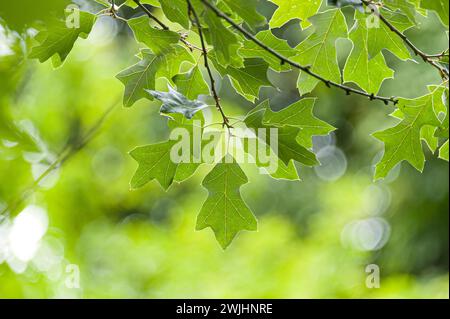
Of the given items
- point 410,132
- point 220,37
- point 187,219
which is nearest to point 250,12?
point 220,37

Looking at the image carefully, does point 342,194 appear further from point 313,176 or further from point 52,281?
point 52,281

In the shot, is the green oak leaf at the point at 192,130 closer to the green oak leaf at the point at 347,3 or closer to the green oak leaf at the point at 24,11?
the green oak leaf at the point at 347,3

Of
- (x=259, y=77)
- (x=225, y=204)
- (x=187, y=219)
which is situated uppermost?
(x=259, y=77)

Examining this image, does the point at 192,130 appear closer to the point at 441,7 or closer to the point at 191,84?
the point at 191,84

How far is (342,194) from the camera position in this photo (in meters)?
3.89

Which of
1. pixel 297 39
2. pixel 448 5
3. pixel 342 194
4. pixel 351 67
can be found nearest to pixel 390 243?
pixel 342 194

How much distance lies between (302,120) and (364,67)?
0.58 ft

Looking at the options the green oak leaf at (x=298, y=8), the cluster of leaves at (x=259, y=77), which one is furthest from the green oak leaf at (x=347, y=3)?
the green oak leaf at (x=298, y=8)

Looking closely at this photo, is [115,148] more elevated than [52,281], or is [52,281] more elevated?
[115,148]

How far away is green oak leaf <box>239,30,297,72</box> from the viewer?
89 cm

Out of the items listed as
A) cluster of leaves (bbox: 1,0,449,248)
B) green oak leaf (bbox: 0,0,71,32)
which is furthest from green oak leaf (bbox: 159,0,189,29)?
green oak leaf (bbox: 0,0,71,32)

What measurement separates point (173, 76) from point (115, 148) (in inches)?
127

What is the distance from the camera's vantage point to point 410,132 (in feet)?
3.22

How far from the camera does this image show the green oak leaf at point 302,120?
2.97 feet
